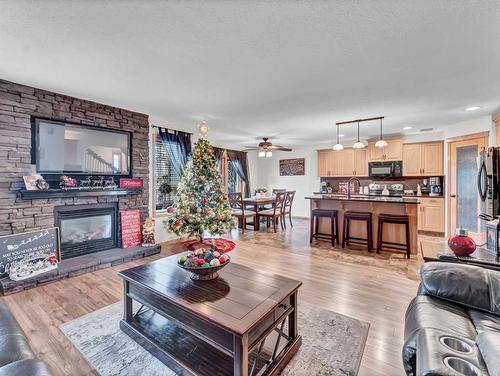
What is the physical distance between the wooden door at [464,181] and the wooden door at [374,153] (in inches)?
54.6

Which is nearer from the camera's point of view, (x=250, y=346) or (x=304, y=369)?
(x=250, y=346)

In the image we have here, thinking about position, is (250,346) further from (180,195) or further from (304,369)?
(180,195)

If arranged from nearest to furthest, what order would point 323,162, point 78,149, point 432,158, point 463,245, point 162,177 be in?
1. point 463,245
2. point 78,149
3. point 162,177
4. point 432,158
5. point 323,162

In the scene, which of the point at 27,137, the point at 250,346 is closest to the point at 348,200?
the point at 250,346

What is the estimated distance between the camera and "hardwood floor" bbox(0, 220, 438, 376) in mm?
1898

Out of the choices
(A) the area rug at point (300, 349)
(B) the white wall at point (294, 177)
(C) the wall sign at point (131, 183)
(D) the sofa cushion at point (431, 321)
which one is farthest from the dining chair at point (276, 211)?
(D) the sofa cushion at point (431, 321)

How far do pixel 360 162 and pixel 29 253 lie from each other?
692cm

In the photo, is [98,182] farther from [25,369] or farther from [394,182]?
[394,182]

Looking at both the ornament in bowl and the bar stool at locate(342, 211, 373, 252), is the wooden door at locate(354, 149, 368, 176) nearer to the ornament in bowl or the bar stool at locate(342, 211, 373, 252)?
the bar stool at locate(342, 211, 373, 252)

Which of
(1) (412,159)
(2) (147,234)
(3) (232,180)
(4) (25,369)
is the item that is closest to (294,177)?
(3) (232,180)

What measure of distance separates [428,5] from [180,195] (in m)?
3.70

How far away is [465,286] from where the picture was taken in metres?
1.67

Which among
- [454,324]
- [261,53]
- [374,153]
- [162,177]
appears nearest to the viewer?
[454,324]

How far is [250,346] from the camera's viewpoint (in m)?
1.49
